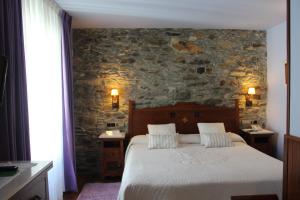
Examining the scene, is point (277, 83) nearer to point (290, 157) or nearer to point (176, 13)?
point (176, 13)

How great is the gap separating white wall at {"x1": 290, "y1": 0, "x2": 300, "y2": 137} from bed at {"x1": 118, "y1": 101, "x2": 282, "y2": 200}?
3.47 feet

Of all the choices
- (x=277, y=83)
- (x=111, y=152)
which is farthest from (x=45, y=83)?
(x=277, y=83)

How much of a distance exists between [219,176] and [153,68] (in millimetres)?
2623

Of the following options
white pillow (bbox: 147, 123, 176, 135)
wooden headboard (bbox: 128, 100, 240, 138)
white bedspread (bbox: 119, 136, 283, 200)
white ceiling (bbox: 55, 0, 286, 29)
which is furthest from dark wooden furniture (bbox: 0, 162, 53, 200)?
wooden headboard (bbox: 128, 100, 240, 138)

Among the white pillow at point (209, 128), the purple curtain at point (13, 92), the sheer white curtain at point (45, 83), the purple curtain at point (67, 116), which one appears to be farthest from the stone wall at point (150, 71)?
the purple curtain at point (13, 92)

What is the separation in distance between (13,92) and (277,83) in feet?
14.2

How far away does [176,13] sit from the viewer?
12.6 feet

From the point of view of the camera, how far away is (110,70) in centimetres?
465

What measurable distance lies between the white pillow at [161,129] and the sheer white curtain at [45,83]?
57.8 inches

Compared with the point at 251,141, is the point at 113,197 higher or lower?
lower

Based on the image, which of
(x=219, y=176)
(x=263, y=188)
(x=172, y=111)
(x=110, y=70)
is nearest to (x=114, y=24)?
(x=110, y=70)

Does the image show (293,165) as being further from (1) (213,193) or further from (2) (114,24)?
(2) (114,24)

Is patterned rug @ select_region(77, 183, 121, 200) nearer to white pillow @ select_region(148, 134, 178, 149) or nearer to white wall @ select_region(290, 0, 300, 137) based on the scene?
white pillow @ select_region(148, 134, 178, 149)

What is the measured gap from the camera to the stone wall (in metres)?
4.64
